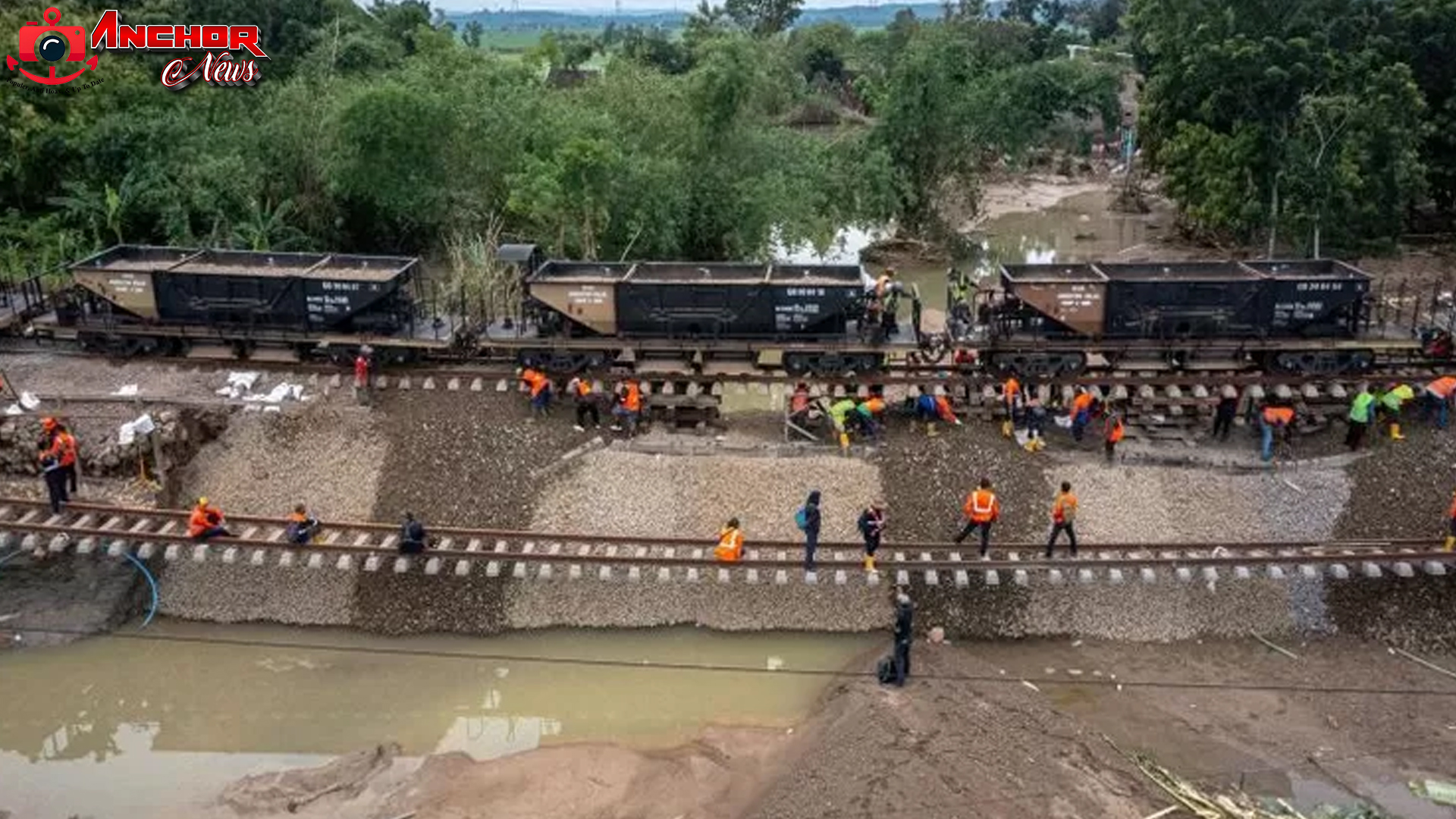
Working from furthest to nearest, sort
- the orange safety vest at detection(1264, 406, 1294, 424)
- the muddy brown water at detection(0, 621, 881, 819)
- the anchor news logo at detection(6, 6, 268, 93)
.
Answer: the anchor news logo at detection(6, 6, 268, 93)
the orange safety vest at detection(1264, 406, 1294, 424)
the muddy brown water at detection(0, 621, 881, 819)

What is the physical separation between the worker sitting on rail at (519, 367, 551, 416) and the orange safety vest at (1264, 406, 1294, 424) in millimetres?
12285

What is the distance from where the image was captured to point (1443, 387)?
19422 millimetres

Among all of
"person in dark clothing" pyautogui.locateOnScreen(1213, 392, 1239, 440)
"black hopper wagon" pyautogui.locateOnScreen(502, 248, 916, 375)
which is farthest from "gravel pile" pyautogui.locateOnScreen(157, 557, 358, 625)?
"person in dark clothing" pyautogui.locateOnScreen(1213, 392, 1239, 440)

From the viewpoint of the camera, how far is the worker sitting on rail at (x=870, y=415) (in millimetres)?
19516

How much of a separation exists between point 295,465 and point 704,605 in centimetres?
751

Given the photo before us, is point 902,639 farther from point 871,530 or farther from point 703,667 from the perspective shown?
point 703,667

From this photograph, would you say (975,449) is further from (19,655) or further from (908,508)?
(19,655)

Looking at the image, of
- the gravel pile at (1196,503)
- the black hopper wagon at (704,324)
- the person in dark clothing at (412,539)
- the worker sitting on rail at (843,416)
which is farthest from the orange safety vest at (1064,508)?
the person in dark clothing at (412,539)

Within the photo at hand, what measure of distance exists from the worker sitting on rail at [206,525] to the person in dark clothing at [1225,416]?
16446mm

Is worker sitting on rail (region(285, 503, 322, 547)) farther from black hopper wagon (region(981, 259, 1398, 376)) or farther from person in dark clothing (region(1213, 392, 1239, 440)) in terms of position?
person in dark clothing (region(1213, 392, 1239, 440))

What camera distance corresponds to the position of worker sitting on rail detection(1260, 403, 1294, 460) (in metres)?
19.1

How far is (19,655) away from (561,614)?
8.26 m

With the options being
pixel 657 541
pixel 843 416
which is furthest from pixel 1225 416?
pixel 657 541

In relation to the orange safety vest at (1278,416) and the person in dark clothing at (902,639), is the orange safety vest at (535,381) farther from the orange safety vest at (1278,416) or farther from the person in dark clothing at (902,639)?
the orange safety vest at (1278,416)
